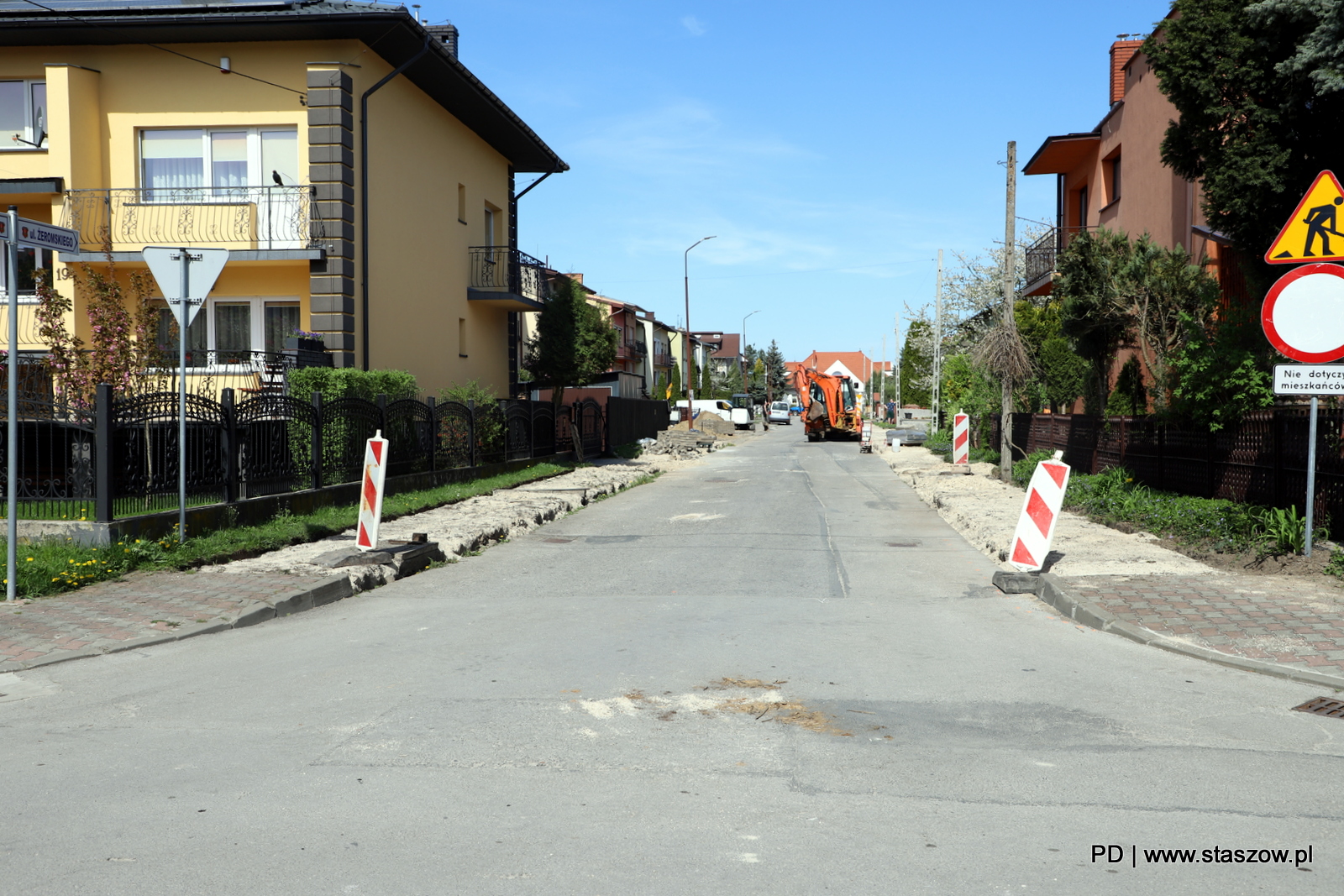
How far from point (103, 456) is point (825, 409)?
1524 inches

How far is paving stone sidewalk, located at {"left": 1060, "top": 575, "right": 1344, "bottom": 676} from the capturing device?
6699 mm

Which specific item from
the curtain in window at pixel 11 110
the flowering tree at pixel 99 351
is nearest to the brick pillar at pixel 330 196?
the flowering tree at pixel 99 351

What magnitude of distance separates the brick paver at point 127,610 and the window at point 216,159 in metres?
11.5

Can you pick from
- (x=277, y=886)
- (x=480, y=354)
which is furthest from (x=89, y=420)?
(x=480, y=354)

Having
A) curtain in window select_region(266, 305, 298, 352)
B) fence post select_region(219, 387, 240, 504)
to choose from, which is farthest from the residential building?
curtain in window select_region(266, 305, 298, 352)

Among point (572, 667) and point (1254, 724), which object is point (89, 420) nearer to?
point (572, 667)

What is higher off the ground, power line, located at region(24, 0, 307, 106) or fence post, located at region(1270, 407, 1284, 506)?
power line, located at region(24, 0, 307, 106)

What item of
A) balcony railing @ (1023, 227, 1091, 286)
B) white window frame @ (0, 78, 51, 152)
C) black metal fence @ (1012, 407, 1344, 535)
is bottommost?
black metal fence @ (1012, 407, 1344, 535)

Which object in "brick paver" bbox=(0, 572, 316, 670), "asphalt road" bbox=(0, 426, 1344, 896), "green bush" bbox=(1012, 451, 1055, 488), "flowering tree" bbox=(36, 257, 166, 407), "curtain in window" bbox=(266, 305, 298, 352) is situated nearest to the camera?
"asphalt road" bbox=(0, 426, 1344, 896)

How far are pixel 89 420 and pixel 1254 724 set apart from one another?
10.5 m

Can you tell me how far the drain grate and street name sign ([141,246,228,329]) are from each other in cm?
961

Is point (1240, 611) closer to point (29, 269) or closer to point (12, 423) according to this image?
point (12, 423)

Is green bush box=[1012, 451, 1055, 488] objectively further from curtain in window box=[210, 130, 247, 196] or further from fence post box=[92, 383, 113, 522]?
curtain in window box=[210, 130, 247, 196]

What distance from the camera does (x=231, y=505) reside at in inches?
465
